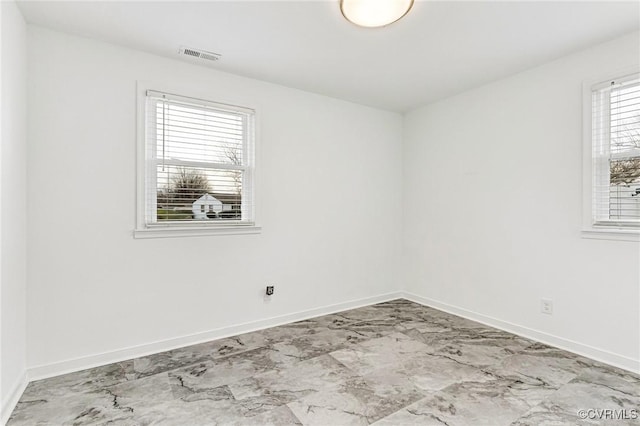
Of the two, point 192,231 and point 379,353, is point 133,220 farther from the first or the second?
point 379,353

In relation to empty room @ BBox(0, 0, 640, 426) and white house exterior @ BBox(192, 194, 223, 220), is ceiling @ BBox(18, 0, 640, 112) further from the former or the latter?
white house exterior @ BBox(192, 194, 223, 220)

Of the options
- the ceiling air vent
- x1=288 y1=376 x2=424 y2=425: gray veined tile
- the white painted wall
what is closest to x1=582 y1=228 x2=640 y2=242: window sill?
x1=288 y1=376 x2=424 y2=425: gray veined tile

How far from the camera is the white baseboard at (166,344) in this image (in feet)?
7.86

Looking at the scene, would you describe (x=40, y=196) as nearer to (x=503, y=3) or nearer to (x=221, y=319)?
(x=221, y=319)

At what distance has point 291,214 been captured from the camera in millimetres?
3570

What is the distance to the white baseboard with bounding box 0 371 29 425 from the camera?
1883 mm

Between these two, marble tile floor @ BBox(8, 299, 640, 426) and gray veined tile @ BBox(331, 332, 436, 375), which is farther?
gray veined tile @ BBox(331, 332, 436, 375)

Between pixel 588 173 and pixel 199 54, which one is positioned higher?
pixel 199 54

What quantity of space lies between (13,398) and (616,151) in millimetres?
4469

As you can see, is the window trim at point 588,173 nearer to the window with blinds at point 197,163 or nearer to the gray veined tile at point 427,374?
the gray veined tile at point 427,374

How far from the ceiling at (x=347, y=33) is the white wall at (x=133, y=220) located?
31 centimetres

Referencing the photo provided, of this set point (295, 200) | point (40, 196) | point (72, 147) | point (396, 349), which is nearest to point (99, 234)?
point (40, 196)

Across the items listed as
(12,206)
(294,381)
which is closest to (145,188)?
(12,206)

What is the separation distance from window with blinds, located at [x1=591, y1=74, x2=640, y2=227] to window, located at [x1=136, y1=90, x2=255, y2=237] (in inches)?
115
